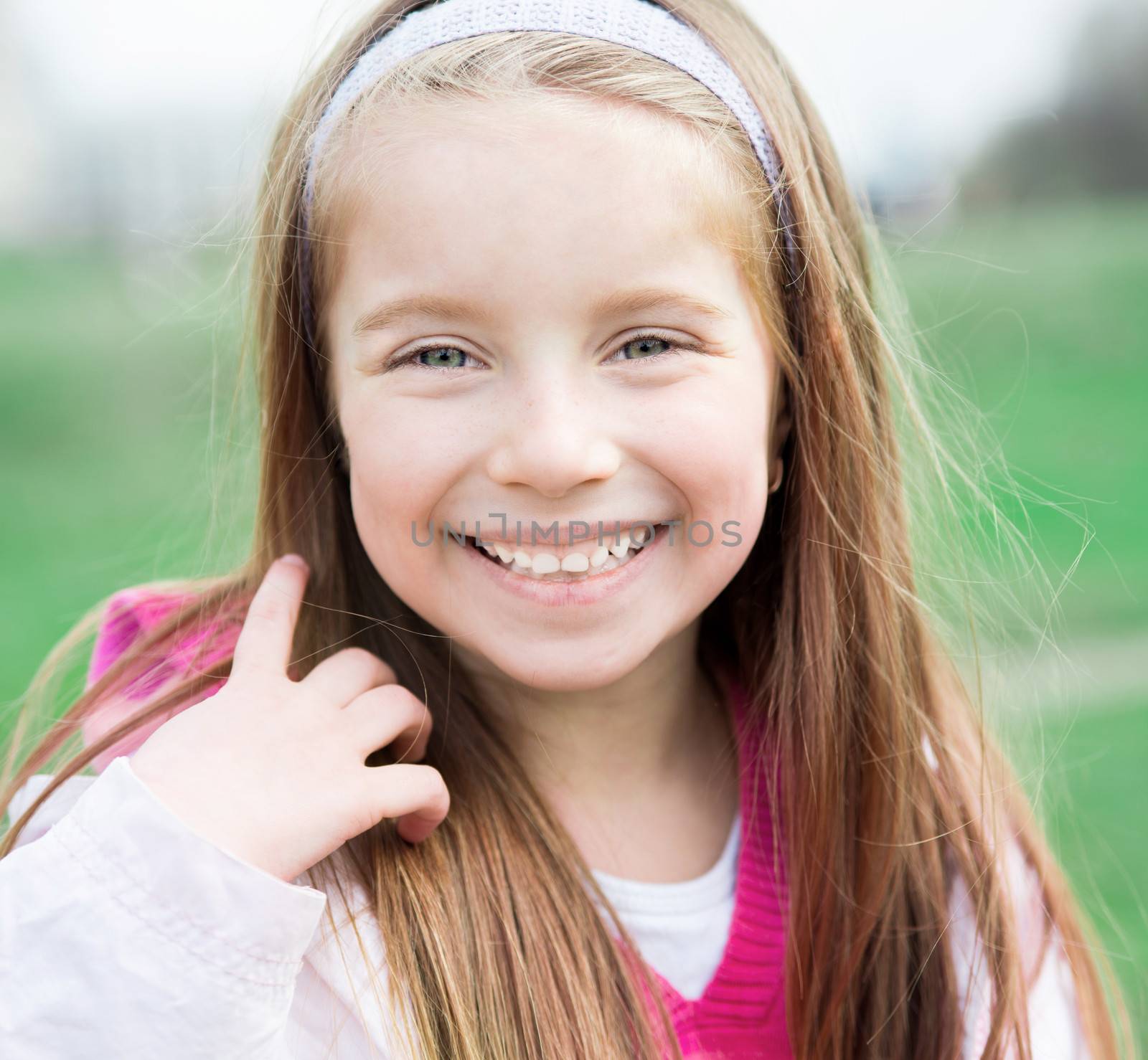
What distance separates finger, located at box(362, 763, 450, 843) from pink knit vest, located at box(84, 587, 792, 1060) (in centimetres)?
31

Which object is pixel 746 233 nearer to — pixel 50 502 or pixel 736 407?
pixel 736 407

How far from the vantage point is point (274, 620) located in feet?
4.82

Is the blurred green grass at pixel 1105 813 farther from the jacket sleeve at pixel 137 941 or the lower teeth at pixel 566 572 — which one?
the jacket sleeve at pixel 137 941

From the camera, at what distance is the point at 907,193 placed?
6.54 ft

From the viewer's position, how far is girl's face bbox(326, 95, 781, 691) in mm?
1277

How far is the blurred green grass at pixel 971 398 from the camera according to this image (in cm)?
239

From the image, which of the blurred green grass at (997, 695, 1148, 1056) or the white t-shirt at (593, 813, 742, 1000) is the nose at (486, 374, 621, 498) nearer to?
the white t-shirt at (593, 813, 742, 1000)

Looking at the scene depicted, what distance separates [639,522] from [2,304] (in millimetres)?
7751

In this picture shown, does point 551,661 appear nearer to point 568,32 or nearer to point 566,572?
point 566,572

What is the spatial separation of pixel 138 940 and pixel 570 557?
0.61 meters

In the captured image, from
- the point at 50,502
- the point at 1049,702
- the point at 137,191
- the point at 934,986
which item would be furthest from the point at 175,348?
the point at 934,986

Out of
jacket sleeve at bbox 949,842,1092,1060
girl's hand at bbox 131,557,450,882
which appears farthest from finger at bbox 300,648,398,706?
jacket sleeve at bbox 949,842,1092,1060

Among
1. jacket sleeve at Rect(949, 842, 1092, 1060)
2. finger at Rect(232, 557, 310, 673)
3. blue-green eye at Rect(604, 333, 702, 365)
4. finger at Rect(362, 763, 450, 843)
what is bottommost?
jacket sleeve at Rect(949, 842, 1092, 1060)

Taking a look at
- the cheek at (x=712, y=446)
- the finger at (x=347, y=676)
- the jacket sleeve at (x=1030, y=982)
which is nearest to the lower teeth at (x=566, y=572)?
the cheek at (x=712, y=446)
